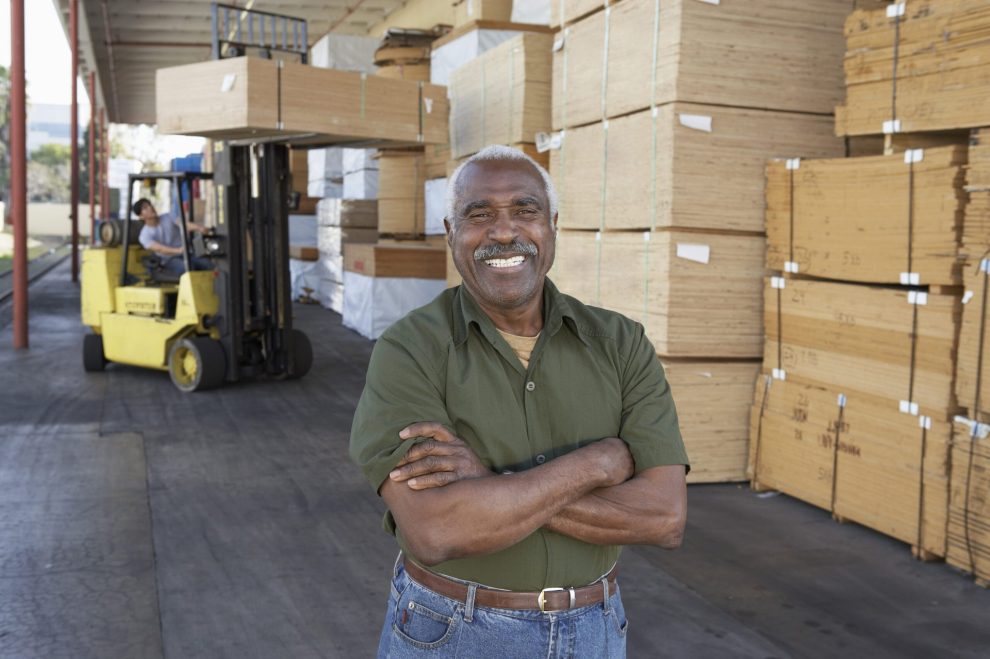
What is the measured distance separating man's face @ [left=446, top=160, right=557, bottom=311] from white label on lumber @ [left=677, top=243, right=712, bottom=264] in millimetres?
3999

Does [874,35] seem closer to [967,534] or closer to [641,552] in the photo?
[967,534]

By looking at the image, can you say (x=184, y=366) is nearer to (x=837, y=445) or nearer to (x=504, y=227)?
(x=837, y=445)

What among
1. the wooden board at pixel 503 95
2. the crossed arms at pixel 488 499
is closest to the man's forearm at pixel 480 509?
the crossed arms at pixel 488 499

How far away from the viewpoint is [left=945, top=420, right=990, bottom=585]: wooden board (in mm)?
4511

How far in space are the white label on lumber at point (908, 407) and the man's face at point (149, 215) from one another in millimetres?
7665

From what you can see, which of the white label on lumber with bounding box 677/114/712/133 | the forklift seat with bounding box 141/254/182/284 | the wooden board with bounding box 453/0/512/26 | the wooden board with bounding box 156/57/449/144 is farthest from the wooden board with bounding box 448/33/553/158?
the forklift seat with bounding box 141/254/182/284

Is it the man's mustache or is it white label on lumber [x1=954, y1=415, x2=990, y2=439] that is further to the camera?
white label on lumber [x1=954, y1=415, x2=990, y2=439]

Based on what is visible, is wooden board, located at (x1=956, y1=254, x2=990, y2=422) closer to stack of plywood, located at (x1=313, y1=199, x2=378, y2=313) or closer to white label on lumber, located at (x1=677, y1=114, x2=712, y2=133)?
white label on lumber, located at (x1=677, y1=114, x2=712, y2=133)

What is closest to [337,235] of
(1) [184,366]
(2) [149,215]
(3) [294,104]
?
(2) [149,215]

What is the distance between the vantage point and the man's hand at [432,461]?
6.06 ft

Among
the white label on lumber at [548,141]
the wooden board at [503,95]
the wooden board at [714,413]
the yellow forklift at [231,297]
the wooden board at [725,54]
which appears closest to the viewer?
the wooden board at [725,54]

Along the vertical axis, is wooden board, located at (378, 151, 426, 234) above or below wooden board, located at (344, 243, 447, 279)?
above

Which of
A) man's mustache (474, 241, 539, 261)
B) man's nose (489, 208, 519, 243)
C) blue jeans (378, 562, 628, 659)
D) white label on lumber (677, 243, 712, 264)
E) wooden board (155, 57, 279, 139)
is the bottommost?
blue jeans (378, 562, 628, 659)

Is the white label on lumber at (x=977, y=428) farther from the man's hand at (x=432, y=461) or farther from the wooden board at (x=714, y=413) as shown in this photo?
the man's hand at (x=432, y=461)
